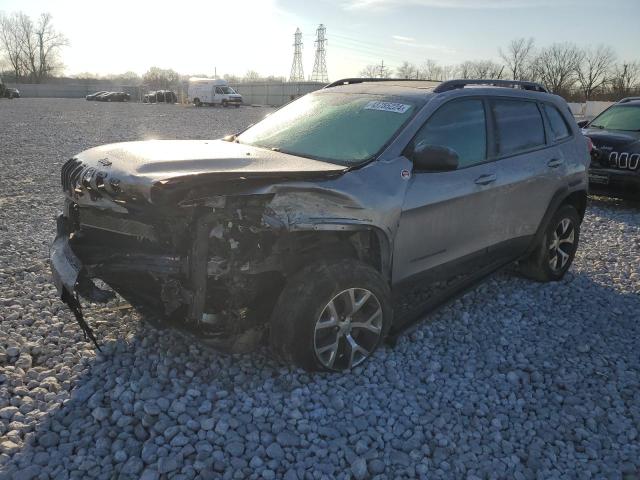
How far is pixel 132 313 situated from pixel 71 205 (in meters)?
0.95

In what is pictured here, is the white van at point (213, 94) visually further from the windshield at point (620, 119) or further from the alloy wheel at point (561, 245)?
the alloy wheel at point (561, 245)

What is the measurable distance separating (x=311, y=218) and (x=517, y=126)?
251 cm

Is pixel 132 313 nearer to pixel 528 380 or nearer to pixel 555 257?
pixel 528 380

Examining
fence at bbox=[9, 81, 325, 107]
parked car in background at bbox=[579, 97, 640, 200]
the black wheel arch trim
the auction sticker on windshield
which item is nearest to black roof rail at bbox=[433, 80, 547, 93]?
the auction sticker on windshield

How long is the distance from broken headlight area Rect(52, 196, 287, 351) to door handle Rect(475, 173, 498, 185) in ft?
5.76

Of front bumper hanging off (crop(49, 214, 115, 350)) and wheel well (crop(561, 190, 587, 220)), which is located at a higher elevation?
wheel well (crop(561, 190, 587, 220))

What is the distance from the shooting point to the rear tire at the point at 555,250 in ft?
16.8

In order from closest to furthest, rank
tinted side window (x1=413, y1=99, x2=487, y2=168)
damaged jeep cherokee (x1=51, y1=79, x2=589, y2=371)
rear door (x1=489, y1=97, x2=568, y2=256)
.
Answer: damaged jeep cherokee (x1=51, y1=79, x2=589, y2=371) → tinted side window (x1=413, y1=99, x2=487, y2=168) → rear door (x1=489, y1=97, x2=568, y2=256)

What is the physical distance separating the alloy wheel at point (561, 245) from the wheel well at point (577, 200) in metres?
0.20

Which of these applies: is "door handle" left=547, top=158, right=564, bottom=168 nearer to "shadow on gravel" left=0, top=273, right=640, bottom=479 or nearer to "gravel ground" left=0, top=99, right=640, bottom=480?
"gravel ground" left=0, top=99, right=640, bottom=480

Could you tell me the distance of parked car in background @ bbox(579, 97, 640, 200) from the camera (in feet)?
27.9

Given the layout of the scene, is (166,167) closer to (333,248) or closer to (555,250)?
(333,248)

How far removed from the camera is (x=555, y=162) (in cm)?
495

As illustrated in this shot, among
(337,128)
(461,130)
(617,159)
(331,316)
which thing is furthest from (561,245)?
(617,159)
